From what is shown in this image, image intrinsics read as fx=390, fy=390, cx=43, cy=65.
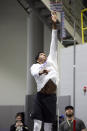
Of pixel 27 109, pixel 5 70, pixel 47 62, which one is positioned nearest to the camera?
pixel 47 62

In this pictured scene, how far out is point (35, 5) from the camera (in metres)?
9.85

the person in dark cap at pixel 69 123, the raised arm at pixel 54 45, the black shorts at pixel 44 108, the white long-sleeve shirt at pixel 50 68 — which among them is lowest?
the person in dark cap at pixel 69 123

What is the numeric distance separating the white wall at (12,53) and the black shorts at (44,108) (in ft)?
24.7

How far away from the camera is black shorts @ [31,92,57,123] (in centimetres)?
538

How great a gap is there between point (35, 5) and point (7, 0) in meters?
4.04

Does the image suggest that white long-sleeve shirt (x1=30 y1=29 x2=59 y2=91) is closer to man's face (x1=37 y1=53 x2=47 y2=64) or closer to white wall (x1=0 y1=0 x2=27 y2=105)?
man's face (x1=37 y1=53 x2=47 y2=64)

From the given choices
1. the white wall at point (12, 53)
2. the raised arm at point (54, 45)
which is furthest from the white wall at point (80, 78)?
the white wall at point (12, 53)

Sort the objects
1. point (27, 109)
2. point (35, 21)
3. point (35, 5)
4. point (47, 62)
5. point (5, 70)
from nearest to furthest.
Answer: point (47, 62)
point (35, 5)
point (27, 109)
point (35, 21)
point (5, 70)

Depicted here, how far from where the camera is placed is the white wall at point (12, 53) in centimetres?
1309

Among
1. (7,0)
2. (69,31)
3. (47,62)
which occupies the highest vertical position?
(7,0)

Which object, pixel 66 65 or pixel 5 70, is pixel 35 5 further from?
pixel 5 70

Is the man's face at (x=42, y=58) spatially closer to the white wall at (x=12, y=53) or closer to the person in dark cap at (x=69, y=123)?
the person in dark cap at (x=69, y=123)

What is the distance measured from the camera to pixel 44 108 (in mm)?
5398

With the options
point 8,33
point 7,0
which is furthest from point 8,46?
point 7,0
